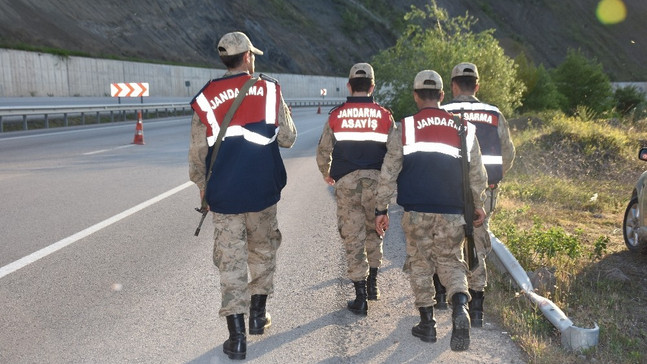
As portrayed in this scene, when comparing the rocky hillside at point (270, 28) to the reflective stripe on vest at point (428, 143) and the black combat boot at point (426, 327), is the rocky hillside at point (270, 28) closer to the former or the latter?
the reflective stripe on vest at point (428, 143)

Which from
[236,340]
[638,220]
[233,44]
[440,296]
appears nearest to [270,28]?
[638,220]

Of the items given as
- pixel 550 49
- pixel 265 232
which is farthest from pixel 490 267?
pixel 550 49

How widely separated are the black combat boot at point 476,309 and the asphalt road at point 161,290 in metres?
0.08

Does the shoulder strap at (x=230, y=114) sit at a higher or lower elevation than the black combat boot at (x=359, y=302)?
higher

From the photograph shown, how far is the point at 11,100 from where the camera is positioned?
98.3 ft

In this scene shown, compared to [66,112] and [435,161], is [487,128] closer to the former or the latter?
[435,161]

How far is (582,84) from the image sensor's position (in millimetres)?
44188

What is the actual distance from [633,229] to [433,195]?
3.77 meters

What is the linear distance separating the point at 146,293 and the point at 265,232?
1528 millimetres

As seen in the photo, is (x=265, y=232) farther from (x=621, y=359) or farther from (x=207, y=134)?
(x=621, y=359)

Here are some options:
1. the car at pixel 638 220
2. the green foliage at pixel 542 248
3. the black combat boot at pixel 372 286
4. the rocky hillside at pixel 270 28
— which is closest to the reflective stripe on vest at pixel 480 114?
the black combat boot at pixel 372 286

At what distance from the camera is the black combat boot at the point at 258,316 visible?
460 cm

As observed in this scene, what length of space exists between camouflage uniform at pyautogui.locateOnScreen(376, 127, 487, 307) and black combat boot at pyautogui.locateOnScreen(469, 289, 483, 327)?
16.5 inches

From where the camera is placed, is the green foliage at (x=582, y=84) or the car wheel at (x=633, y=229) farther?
the green foliage at (x=582, y=84)
